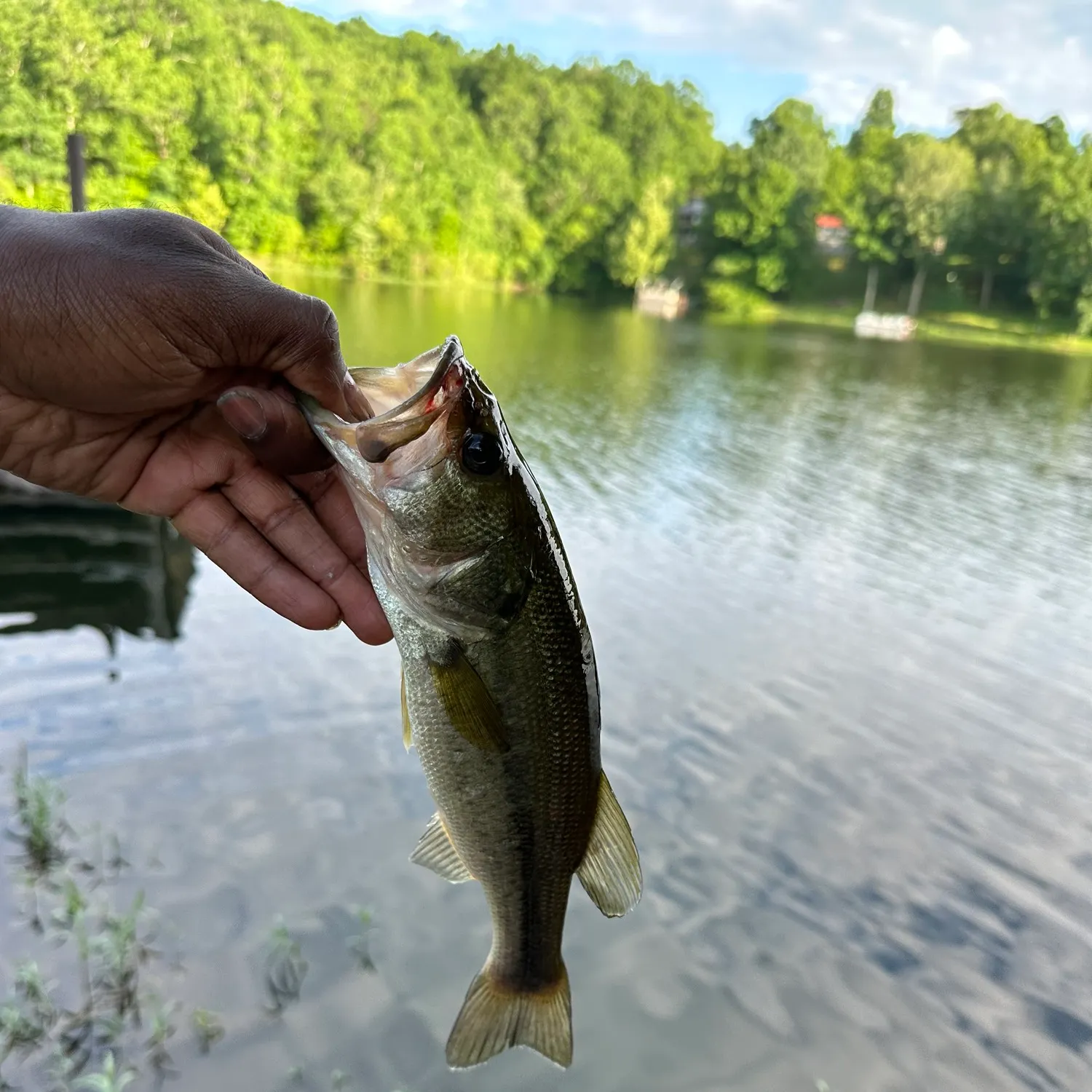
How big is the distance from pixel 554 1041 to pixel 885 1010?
396cm

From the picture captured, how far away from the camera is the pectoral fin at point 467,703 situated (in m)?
2.21

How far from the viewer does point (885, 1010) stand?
550 centimetres

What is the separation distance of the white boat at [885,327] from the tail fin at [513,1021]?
2357 inches

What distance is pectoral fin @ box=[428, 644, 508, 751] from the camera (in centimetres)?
221

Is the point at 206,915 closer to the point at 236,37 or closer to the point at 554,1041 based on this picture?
the point at 554,1041

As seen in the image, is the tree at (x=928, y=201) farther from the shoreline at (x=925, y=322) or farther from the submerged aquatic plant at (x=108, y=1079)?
the submerged aquatic plant at (x=108, y=1079)

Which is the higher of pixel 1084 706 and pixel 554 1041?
pixel 554 1041

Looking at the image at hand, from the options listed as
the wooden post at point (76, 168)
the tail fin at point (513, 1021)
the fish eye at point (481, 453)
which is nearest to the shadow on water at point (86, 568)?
the wooden post at point (76, 168)

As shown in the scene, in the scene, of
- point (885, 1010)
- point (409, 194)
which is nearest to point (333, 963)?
point (885, 1010)

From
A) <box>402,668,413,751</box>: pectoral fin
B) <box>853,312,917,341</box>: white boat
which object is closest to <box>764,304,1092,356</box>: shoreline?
<box>853,312,917,341</box>: white boat

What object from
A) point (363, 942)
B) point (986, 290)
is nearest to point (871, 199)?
point (986, 290)

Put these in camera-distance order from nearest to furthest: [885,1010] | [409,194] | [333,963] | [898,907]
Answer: [333,963], [885,1010], [898,907], [409,194]

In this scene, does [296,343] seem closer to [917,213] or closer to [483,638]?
[483,638]

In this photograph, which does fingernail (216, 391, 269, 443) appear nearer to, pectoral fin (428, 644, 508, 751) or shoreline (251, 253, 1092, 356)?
pectoral fin (428, 644, 508, 751)
